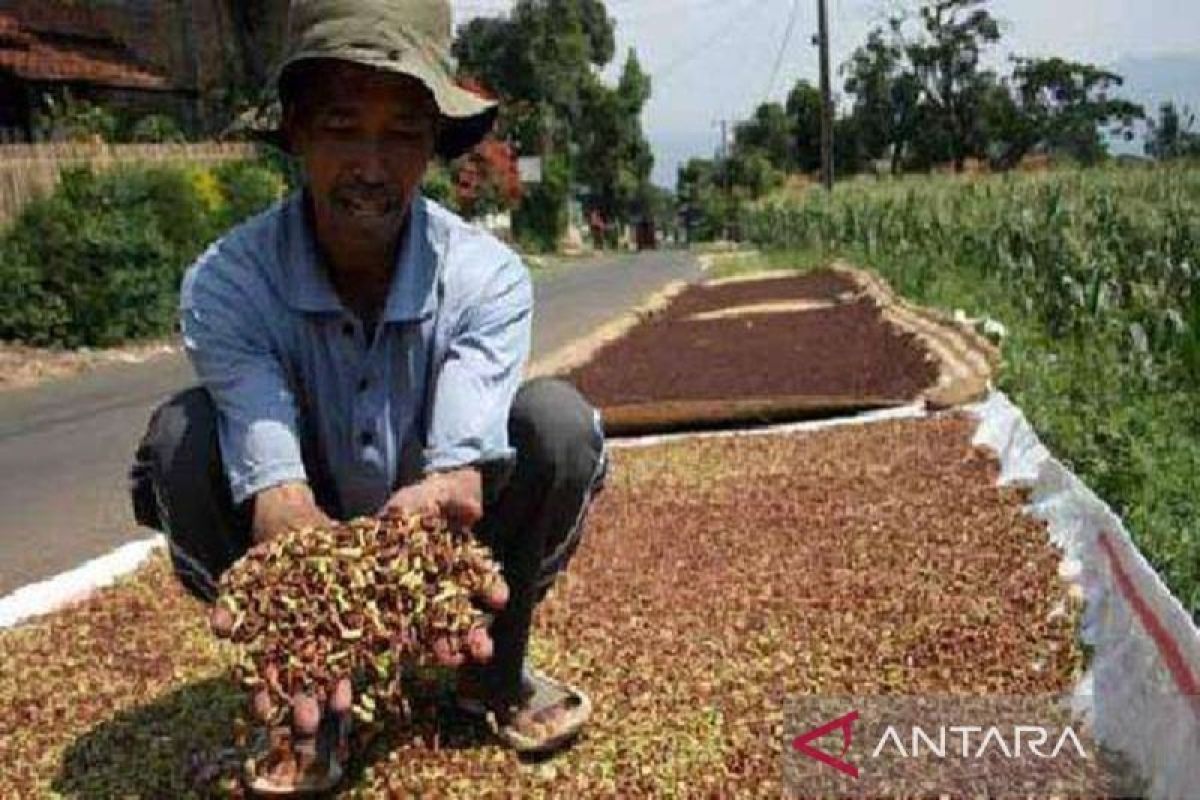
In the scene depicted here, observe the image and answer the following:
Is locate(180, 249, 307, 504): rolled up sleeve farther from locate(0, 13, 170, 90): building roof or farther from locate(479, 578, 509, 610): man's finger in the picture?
locate(0, 13, 170, 90): building roof

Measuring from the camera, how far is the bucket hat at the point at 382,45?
2.20 metres

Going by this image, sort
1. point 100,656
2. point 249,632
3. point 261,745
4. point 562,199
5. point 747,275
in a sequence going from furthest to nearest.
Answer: point 562,199, point 747,275, point 100,656, point 261,745, point 249,632

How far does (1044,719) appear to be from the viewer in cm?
251

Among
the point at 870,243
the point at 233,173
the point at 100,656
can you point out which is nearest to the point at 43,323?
the point at 233,173

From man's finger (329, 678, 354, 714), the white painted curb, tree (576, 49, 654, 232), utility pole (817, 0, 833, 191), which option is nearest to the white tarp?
man's finger (329, 678, 354, 714)

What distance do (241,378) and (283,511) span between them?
0.78 ft

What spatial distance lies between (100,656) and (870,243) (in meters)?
14.4

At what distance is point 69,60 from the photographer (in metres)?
19.4

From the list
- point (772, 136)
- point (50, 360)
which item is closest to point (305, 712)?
point (50, 360)

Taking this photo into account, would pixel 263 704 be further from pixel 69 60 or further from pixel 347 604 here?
pixel 69 60

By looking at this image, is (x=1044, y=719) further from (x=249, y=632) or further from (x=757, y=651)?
(x=249, y=632)

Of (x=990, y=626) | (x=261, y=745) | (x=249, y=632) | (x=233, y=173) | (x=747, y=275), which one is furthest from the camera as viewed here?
(x=747, y=275)

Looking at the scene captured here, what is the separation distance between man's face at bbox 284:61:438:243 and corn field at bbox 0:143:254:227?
12.0 metres

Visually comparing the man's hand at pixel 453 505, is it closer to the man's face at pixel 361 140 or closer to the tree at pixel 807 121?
the man's face at pixel 361 140
